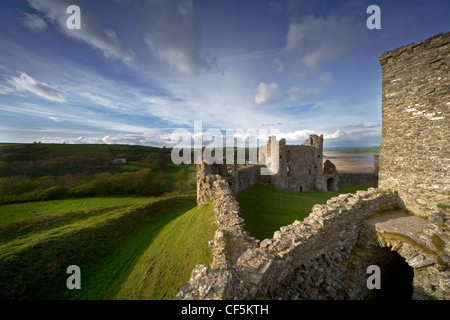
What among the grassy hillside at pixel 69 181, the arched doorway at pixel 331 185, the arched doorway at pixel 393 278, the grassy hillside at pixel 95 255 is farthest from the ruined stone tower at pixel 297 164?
the grassy hillside at pixel 69 181

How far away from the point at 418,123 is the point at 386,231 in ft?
15.8

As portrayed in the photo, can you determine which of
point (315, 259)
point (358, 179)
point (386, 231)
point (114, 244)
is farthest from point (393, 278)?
point (358, 179)

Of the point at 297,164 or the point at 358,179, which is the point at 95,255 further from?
the point at 358,179

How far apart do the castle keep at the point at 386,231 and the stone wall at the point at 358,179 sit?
92.1ft

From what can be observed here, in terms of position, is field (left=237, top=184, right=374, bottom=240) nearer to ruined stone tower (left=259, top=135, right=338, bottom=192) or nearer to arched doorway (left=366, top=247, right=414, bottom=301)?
arched doorway (left=366, top=247, right=414, bottom=301)

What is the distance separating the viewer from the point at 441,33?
636cm

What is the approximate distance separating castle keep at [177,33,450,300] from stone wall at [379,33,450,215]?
29mm

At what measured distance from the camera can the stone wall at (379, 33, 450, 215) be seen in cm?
649

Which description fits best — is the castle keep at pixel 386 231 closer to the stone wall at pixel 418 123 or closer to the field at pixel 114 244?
the stone wall at pixel 418 123

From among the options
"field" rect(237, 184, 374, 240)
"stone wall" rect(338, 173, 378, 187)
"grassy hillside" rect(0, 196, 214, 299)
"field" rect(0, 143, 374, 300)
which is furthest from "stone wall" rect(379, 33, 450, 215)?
"stone wall" rect(338, 173, 378, 187)
